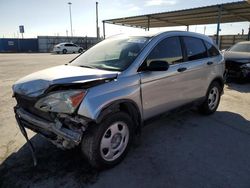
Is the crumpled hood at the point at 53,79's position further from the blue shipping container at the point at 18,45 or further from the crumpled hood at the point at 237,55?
the blue shipping container at the point at 18,45

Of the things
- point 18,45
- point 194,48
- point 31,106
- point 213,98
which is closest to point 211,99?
point 213,98

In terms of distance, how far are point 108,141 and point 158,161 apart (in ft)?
2.73

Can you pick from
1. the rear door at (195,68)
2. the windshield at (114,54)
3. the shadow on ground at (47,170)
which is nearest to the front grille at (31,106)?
the shadow on ground at (47,170)

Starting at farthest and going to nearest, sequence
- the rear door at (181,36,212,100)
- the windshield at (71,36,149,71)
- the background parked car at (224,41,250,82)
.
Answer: the background parked car at (224,41,250,82), the rear door at (181,36,212,100), the windshield at (71,36,149,71)

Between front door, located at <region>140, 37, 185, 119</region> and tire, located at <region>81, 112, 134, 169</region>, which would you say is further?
front door, located at <region>140, 37, 185, 119</region>

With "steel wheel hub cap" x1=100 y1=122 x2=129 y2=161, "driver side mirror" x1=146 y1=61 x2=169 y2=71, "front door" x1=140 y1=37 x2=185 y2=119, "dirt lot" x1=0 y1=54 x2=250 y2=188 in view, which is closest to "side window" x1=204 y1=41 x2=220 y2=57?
"front door" x1=140 y1=37 x2=185 y2=119

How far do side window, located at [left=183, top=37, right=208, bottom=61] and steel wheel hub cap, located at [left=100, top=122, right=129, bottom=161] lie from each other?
81.6 inches

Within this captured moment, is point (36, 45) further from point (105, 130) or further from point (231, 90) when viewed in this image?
point (105, 130)

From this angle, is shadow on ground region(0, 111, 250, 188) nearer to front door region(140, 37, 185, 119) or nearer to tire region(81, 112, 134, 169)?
tire region(81, 112, 134, 169)

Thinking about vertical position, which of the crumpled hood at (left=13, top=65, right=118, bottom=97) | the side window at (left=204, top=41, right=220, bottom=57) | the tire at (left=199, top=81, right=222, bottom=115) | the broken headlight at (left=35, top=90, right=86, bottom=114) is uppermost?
the side window at (left=204, top=41, right=220, bottom=57)

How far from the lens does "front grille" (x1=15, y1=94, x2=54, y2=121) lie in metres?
2.99

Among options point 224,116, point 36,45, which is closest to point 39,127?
point 224,116

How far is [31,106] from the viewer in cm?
312

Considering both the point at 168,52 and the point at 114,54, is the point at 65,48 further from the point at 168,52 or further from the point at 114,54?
the point at 168,52
